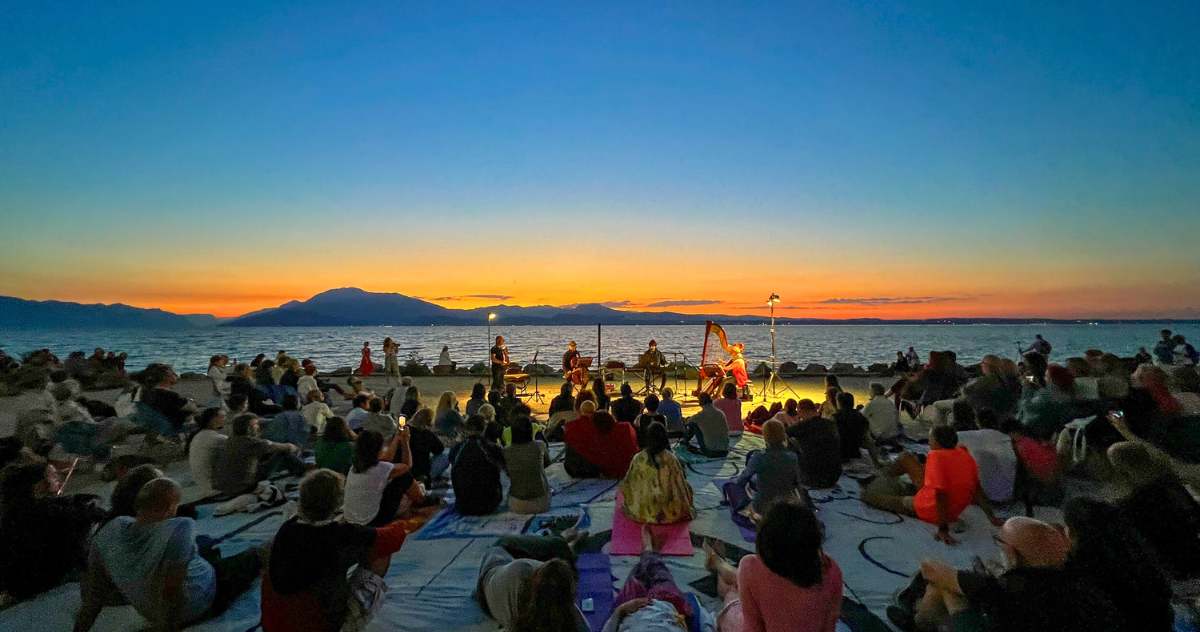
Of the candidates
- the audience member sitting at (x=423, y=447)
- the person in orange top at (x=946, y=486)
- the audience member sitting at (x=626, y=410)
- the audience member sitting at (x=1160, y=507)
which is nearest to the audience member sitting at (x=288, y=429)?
the audience member sitting at (x=423, y=447)

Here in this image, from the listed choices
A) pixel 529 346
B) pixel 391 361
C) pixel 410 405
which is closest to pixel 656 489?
pixel 410 405

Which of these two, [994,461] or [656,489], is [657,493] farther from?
[994,461]

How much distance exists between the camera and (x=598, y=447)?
665 cm

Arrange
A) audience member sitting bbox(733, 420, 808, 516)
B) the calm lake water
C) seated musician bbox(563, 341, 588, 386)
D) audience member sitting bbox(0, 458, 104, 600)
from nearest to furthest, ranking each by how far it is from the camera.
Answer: audience member sitting bbox(0, 458, 104, 600) < audience member sitting bbox(733, 420, 808, 516) < seated musician bbox(563, 341, 588, 386) < the calm lake water

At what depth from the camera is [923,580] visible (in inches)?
131

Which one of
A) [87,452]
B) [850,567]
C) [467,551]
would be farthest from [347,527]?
[87,452]

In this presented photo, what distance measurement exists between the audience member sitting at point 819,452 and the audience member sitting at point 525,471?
2878mm

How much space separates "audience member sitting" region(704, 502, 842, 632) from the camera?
2.35 metres

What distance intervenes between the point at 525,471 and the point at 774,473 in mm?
2360

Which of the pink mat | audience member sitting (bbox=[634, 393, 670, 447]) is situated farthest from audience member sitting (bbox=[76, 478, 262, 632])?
audience member sitting (bbox=[634, 393, 670, 447])

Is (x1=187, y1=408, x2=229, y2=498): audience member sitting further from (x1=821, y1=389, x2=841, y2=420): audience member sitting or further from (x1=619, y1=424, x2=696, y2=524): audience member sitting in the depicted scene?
(x1=821, y1=389, x2=841, y2=420): audience member sitting

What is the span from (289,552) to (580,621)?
1.47 meters

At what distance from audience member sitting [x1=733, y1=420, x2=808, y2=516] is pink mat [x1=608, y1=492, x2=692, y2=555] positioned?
718mm

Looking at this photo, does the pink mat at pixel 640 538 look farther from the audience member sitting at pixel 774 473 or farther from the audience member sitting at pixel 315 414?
the audience member sitting at pixel 315 414
